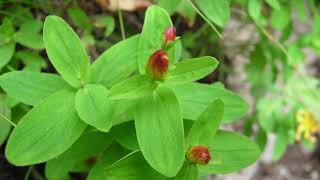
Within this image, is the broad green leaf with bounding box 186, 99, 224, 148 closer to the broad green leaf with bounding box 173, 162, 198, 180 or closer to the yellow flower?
the broad green leaf with bounding box 173, 162, 198, 180

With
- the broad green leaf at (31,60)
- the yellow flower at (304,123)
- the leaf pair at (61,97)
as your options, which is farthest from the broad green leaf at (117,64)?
the yellow flower at (304,123)

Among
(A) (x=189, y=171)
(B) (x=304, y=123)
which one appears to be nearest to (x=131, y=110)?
(A) (x=189, y=171)

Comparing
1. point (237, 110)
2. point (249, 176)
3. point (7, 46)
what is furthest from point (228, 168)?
point (249, 176)

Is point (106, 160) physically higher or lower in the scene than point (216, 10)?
lower

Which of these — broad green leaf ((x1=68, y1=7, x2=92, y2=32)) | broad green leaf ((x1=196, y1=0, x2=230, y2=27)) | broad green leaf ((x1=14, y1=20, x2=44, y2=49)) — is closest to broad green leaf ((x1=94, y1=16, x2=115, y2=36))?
broad green leaf ((x1=68, y1=7, x2=92, y2=32))

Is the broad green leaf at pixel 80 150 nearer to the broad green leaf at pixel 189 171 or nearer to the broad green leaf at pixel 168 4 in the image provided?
the broad green leaf at pixel 189 171

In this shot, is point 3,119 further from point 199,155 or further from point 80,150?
point 199,155
